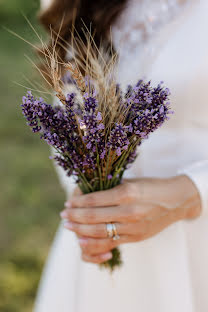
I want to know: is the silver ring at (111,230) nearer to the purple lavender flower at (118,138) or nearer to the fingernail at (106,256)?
the fingernail at (106,256)

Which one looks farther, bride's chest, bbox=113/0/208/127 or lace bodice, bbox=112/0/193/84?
lace bodice, bbox=112/0/193/84

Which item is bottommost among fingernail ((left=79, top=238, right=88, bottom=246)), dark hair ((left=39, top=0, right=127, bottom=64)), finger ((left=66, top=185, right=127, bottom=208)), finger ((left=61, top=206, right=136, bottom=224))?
fingernail ((left=79, top=238, right=88, bottom=246))

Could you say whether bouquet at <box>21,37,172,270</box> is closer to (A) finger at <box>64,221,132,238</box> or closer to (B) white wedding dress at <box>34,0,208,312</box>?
(A) finger at <box>64,221,132,238</box>

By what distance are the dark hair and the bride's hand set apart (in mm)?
681

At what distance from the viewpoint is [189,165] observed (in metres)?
1.22

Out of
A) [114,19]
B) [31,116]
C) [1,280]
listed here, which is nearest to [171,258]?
[31,116]

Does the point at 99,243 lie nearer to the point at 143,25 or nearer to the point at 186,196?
the point at 186,196

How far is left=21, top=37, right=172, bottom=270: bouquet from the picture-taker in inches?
31.1

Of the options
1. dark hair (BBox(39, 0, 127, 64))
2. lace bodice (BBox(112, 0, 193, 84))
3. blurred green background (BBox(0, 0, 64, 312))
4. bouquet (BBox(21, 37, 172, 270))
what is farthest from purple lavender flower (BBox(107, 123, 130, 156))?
dark hair (BBox(39, 0, 127, 64))

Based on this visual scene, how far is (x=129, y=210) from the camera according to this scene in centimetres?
104

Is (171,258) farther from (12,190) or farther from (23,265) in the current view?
(12,190)

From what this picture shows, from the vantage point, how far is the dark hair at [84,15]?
146 centimetres

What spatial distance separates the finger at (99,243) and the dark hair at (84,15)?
2.61 ft

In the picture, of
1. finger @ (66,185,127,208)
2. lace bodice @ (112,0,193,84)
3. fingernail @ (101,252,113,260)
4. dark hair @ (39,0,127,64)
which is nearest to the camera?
finger @ (66,185,127,208)
